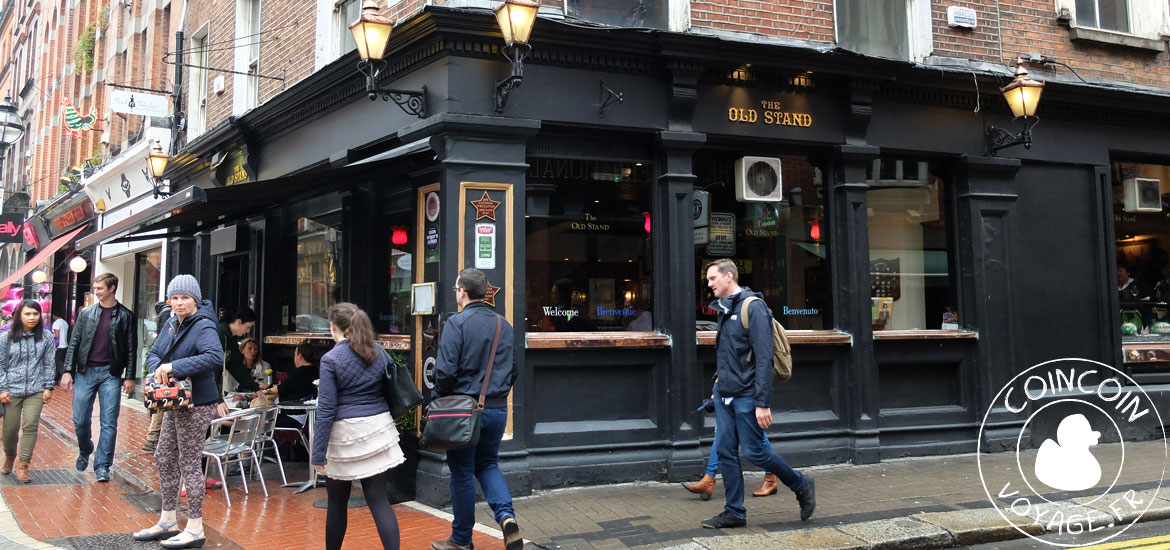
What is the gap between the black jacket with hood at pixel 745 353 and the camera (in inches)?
221

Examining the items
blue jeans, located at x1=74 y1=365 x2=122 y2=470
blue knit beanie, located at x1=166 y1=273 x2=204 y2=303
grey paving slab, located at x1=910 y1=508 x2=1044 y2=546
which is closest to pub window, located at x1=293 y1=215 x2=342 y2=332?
blue jeans, located at x1=74 y1=365 x2=122 y2=470

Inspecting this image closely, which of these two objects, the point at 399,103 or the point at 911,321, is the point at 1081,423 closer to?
the point at 911,321

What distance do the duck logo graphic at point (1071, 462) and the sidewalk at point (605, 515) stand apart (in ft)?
1.51

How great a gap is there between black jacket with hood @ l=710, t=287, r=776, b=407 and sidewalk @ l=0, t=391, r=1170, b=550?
981mm

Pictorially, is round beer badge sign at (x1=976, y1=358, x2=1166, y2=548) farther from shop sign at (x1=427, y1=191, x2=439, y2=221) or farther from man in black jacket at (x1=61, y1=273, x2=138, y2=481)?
man in black jacket at (x1=61, y1=273, x2=138, y2=481)

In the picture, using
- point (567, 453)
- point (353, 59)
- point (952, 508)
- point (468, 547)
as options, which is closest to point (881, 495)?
point (952, 508)

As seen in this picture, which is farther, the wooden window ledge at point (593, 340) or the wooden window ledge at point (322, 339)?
the wooden window ledge at point (322, 339)

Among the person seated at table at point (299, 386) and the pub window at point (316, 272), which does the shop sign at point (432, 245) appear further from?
the pub window at point (316, 272)

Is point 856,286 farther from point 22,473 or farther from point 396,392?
point 22,473

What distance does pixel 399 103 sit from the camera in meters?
7.12

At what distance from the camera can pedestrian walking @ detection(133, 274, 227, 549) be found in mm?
5441

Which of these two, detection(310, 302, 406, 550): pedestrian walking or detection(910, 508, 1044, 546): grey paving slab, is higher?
detection(310, 302, 406, 550): pedestrian walking

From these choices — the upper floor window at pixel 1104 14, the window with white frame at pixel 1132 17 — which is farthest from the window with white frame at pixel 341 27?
the window with white frame at pixel 1132 17

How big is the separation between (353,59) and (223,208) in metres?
2.76
